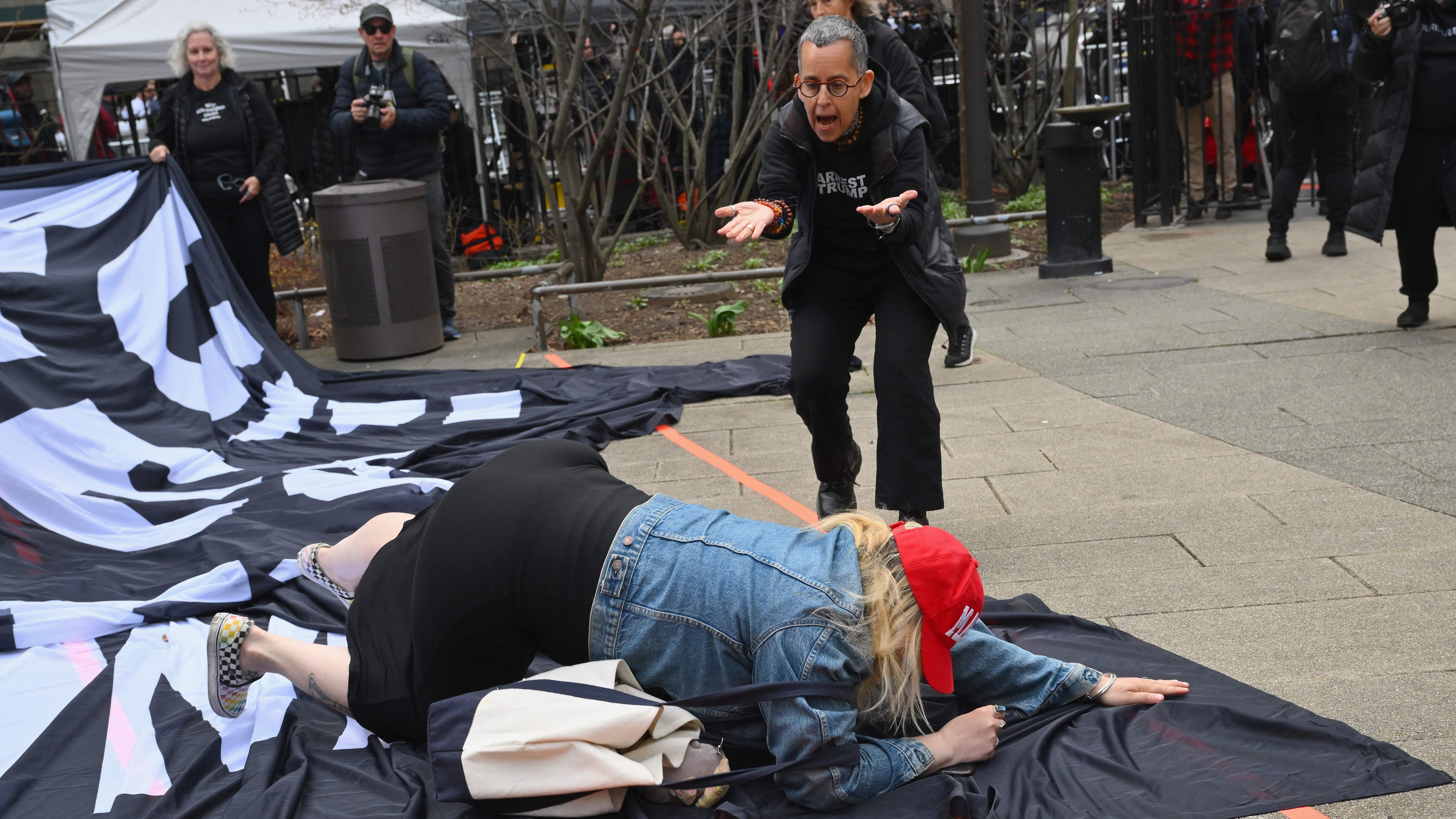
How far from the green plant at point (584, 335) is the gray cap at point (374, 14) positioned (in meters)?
2.26

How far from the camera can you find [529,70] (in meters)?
11.6

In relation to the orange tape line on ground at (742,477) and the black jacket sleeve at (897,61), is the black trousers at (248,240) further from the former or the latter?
the black jacket sleeve at (897,61)

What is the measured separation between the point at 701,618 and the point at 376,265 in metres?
6.00

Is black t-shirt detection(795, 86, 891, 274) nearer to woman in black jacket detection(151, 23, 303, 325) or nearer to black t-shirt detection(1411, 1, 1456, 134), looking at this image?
black t-shirt detection(1411, 1, 1456, 134)

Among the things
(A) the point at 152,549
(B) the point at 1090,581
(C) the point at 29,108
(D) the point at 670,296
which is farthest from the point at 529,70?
(B) the point at 1090,581

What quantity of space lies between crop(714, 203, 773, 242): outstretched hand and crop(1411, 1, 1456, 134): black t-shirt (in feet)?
13.8

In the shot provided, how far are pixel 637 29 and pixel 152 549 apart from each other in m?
4.88

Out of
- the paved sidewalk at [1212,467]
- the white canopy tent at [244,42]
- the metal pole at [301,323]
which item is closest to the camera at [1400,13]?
the paved sidewalk at [1212,467]

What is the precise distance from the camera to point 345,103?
840 cm

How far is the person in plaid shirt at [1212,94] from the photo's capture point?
10531 millimetres

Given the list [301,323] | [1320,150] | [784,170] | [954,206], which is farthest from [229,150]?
[954,206]

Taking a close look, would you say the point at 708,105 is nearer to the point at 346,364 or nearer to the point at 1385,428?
the point at 346,364

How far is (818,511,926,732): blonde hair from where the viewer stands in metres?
2.52

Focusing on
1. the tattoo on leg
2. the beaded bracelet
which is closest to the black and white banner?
the tattoo on leg
